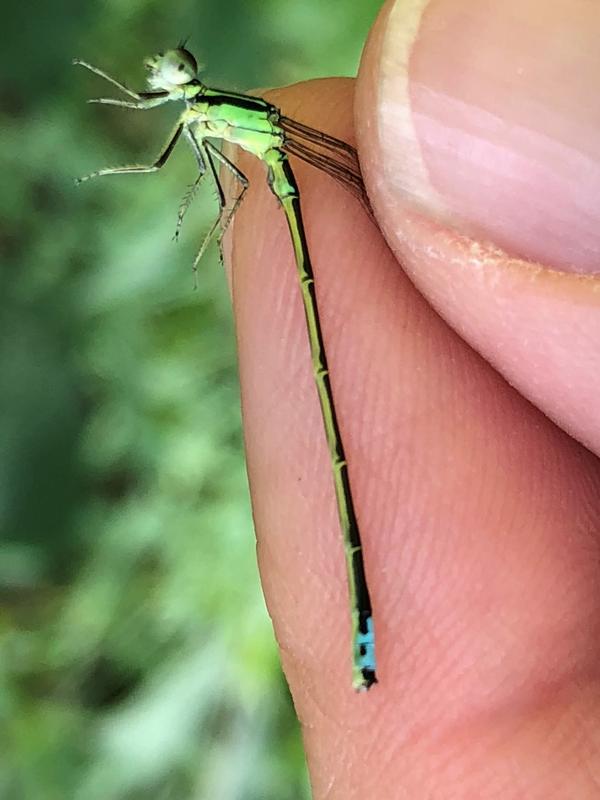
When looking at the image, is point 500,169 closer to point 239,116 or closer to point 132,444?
point 239,116

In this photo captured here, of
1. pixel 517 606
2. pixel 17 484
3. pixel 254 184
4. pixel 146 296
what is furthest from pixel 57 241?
pixel 517 606

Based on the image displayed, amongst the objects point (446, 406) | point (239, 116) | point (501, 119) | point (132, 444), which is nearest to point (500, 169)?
point (501, 119)

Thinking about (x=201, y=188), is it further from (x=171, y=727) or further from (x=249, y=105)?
(x=171, y=727)

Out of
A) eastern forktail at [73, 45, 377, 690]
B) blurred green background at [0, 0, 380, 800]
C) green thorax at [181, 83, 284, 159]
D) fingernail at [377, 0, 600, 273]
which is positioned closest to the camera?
fingernail at [377, 0, 600, 273]

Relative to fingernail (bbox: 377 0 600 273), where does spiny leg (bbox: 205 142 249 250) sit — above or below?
above

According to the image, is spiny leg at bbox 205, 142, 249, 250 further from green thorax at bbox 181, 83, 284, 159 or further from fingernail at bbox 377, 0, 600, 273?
fingernail at bbox 377, 0, 600, 273

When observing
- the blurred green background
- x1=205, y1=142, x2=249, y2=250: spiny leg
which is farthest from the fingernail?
the blurred green background
